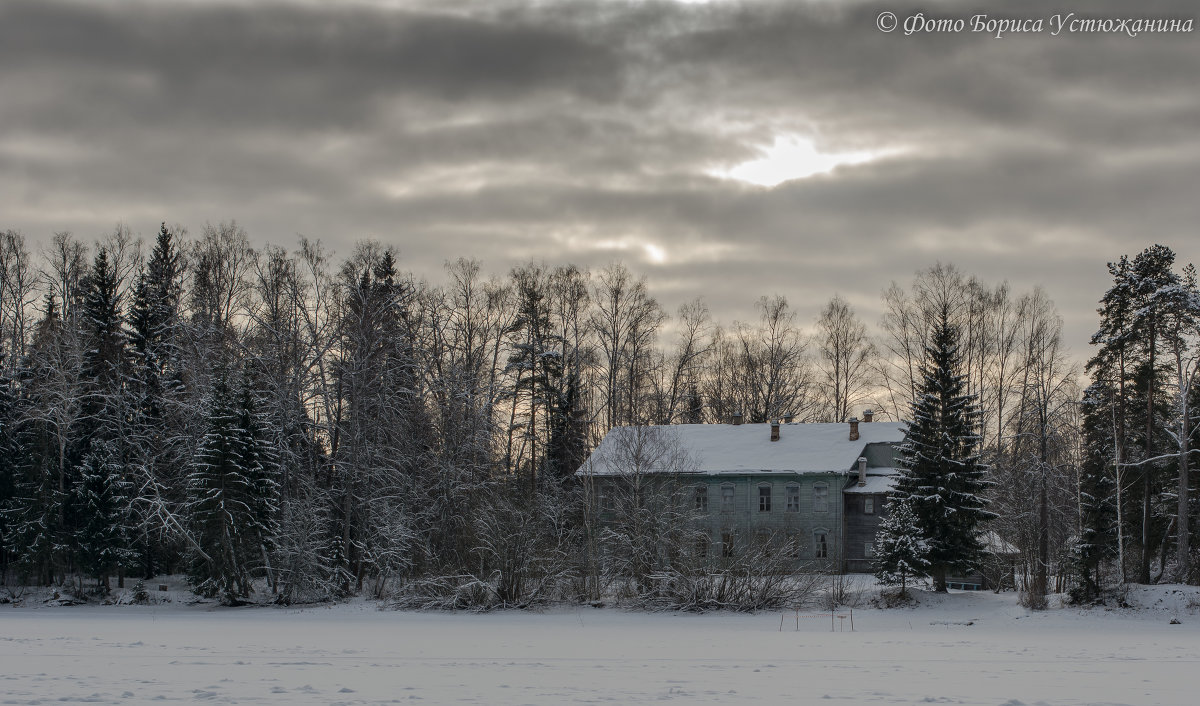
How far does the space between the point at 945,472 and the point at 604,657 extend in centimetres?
2315

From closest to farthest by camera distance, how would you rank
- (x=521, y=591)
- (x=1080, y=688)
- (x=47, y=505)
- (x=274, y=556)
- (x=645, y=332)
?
1. (x=1080, y=688)
2. (x=521, y=591)
3. (x=274, y=556)
4. (x=47, y=505)
5. (x=645, y=332)

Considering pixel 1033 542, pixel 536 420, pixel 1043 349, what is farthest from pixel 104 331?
pixel 1043 349

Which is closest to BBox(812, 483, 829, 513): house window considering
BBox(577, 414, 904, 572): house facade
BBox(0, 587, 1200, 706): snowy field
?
BBox(577, 414, 904, 572): house facade

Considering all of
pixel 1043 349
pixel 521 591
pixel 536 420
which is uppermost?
pixel 1043 349

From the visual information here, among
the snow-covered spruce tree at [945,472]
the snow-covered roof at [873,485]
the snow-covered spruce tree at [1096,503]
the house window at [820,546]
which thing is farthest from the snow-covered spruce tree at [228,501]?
the snow-covered spruce tree at [1096,503]

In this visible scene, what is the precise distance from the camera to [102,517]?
43531mm

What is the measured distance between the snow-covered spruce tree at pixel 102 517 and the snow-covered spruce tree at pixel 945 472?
102ft

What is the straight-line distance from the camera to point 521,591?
3822cm

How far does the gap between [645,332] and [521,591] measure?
93.1 ft

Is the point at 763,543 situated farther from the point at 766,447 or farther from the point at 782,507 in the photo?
the point at 766,447

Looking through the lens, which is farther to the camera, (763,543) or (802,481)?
(802,481)

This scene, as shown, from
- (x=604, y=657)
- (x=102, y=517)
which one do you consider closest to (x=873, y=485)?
(x=604, y=657)

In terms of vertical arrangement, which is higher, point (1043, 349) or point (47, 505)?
point (1043, 349)

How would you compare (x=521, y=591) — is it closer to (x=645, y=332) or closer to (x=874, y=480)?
(x=874, y=480)
